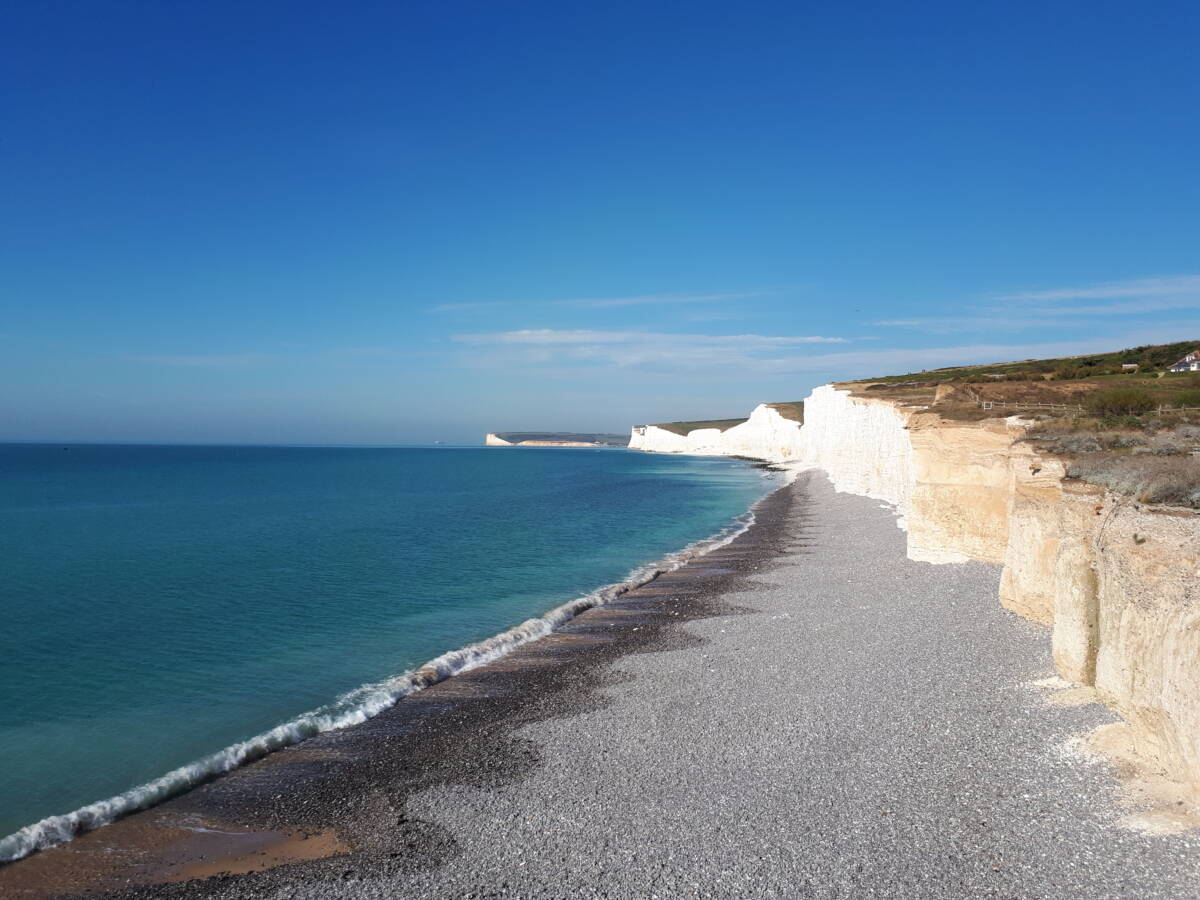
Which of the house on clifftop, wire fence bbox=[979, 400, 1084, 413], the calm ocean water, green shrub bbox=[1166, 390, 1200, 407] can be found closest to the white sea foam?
the calm ocean water

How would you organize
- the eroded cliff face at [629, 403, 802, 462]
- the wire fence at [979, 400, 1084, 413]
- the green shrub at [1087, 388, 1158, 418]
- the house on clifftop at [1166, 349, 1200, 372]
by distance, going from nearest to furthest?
the green shrub at [1087, 388, 1158, 418]
the wire fence at [979, 400, 1084, 413]
the house on clifftop at [1166, 349, 1200, 372]
the eroded cliff face at [629, 403, 802, 462]

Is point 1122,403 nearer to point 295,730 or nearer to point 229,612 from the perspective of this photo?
point 295,730

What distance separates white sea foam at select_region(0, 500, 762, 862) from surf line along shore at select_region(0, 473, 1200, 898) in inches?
10.3

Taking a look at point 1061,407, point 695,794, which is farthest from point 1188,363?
point 695,794

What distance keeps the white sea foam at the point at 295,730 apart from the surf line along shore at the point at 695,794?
0.26 meters

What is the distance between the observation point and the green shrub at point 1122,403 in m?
20.4

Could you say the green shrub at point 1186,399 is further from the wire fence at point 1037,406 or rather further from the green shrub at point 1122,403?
the wire fence at point 1037,406

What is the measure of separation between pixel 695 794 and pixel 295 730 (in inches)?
223

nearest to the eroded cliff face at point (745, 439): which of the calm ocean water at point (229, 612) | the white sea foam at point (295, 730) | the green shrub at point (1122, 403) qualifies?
the calm ocean water at point (229, 612)

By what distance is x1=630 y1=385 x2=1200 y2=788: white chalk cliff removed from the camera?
5840mm

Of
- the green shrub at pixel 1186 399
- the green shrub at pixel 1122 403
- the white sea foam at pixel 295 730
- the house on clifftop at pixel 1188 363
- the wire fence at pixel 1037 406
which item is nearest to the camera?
the white sea foam at pixel 295 730

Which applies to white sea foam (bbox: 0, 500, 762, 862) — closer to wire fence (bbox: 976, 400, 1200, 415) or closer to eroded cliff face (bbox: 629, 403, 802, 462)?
wire fence (bbox: 976, 400, 1200, 415)

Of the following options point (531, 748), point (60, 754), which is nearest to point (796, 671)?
point (531, 748)

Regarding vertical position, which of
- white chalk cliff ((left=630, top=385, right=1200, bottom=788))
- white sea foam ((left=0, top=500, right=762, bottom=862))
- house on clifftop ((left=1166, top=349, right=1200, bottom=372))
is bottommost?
white sea foam ((left=0, top=500, right=762, bottom=862))
